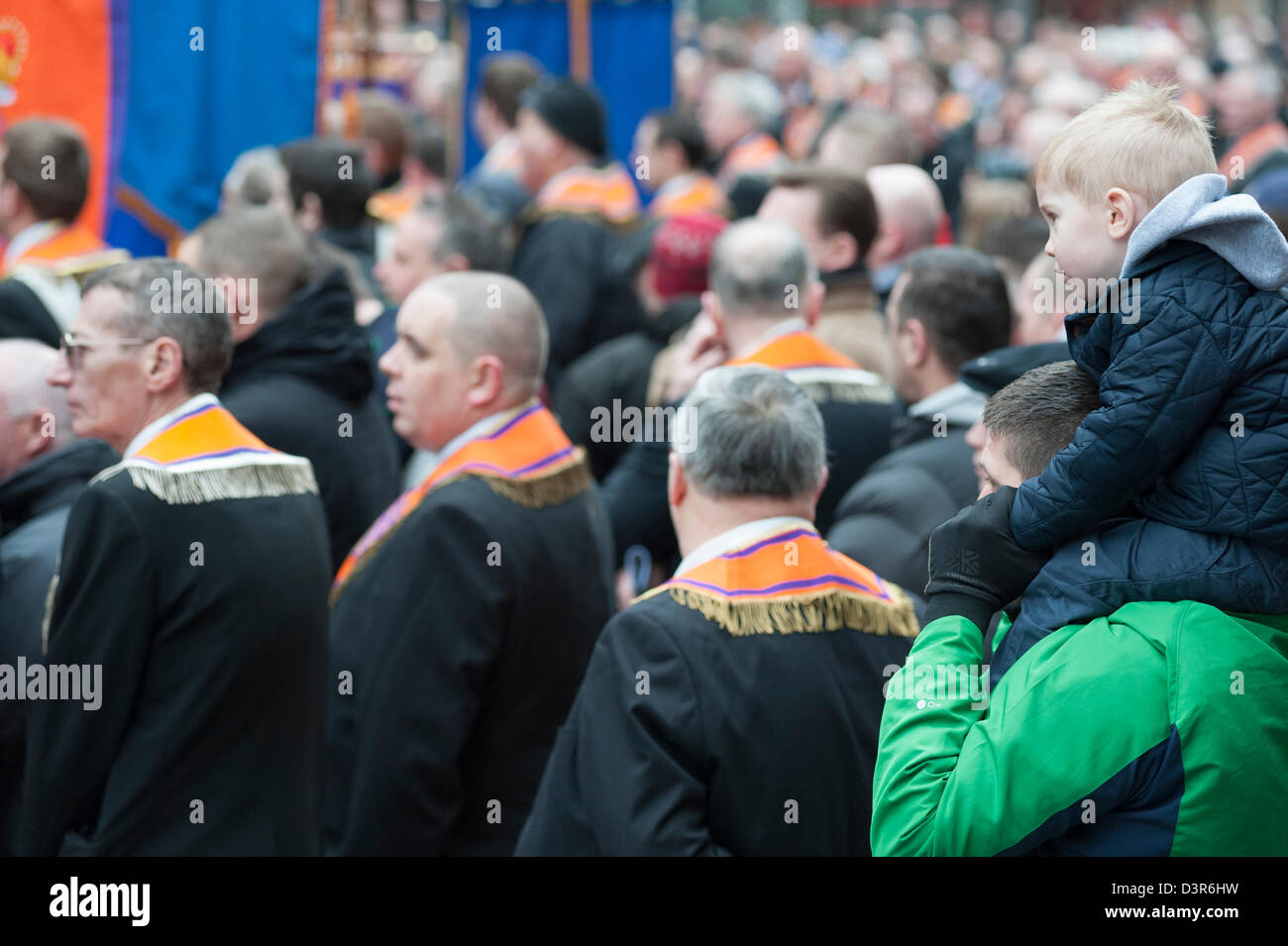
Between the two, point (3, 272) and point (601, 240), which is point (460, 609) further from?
point (601, 240)

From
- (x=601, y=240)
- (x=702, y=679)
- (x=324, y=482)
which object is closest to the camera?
(x=702, y=679)

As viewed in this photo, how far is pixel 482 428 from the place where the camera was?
392 centimetres

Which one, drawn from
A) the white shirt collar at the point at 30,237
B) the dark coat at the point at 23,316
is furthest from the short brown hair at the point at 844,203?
the white shirt collar at the point at 30,237

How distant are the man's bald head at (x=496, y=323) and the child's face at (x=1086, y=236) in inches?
75.7

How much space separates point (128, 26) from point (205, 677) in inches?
151

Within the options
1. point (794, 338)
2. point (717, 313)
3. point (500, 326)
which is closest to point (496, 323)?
point (500, 326)

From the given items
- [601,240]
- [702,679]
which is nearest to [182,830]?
[702,679]

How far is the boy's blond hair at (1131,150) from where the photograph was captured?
218 centimetres

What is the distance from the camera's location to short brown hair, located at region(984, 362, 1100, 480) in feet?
7.41

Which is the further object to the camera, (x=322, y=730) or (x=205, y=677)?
(x=322, y=730)

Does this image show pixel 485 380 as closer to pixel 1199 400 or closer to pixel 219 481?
pixel 219 481

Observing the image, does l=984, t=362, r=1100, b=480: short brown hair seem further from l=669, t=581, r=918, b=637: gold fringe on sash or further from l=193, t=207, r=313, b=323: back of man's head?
l=193, t=207, r=313, b=323: back of man's head

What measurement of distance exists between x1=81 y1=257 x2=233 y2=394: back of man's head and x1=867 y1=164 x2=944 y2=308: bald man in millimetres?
2776

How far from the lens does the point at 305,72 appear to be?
642cm
